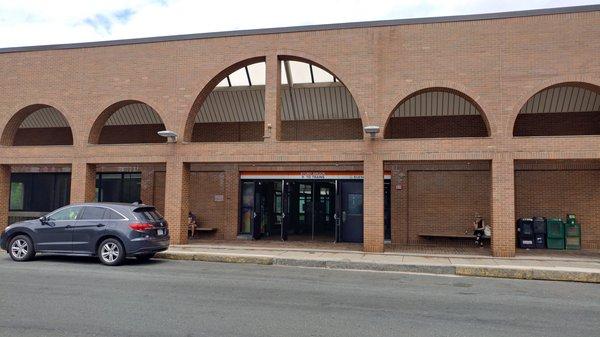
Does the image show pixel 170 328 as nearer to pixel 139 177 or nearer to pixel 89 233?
pixel 89 233

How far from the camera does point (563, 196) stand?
54.3 feet

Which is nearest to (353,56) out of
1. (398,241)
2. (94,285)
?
(398,241)

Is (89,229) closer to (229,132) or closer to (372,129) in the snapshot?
(372,129)

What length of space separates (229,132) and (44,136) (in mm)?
8825

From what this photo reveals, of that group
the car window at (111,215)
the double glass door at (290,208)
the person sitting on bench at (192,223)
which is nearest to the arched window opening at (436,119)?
the double glass door at (290,208)

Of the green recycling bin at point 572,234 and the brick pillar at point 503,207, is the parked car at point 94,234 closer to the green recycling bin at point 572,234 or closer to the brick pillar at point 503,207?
the brick pillar at point 503,207

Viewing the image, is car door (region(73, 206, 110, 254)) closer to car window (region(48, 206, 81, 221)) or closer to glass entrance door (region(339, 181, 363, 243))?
car window (region(48, 206, 81, 221))

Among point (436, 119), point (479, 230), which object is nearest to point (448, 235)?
point (479, 230)

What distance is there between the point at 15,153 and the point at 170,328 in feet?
46.0

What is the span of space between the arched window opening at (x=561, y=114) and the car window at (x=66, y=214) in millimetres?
14380

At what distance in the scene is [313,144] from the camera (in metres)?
14.5

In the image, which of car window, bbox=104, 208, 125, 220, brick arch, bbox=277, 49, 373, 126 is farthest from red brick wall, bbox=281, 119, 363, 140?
car window, bbox=104, 208, 125, 220

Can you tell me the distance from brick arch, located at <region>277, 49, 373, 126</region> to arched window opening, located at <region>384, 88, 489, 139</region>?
3.71m

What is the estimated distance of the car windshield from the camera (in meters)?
11.9
